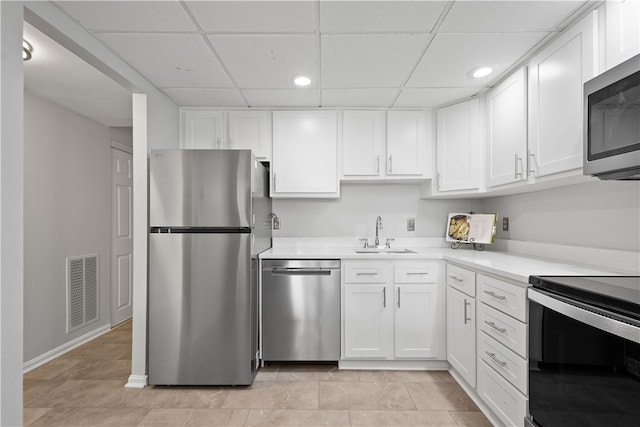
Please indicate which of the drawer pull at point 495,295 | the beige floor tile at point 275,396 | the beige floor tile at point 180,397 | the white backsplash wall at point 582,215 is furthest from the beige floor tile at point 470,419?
the beige floor tile at point 180,397

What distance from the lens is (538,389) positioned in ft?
4.57

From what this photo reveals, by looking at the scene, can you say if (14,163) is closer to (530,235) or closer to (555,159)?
(555,159)

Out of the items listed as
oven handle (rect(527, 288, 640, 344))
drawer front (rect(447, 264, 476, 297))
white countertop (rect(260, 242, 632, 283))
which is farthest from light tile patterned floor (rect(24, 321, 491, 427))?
oven handle (rect(527, 288, 640, 344))

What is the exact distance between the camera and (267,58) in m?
2.05

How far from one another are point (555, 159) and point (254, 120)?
232 cm

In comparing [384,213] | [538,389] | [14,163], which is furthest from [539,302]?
[14,163]

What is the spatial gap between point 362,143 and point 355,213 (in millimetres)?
710

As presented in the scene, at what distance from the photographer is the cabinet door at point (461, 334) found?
207 cm

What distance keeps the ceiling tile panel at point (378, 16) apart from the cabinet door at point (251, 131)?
1326mm

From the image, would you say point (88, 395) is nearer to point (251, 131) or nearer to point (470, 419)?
point (251, 131)

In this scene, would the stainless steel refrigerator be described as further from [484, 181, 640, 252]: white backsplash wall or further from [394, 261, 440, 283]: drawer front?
[484, 181, 640, 252]: white backsplash wall

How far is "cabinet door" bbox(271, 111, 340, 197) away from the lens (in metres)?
2.93

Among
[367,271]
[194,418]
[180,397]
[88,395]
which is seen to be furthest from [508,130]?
[88,395]

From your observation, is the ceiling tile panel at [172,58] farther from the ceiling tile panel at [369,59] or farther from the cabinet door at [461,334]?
the cabinet door at [461,334]
